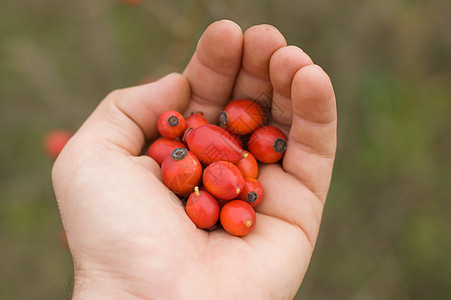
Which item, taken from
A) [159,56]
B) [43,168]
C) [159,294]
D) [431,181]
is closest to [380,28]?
[431,181]

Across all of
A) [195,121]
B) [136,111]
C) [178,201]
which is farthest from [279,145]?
[136,111]

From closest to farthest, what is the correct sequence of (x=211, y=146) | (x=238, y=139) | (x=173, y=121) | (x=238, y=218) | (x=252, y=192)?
(x=238, y=218) < (x=252, y=192) < (x=211, y=146) < (x=173, y=121) < (x=238, y=139)

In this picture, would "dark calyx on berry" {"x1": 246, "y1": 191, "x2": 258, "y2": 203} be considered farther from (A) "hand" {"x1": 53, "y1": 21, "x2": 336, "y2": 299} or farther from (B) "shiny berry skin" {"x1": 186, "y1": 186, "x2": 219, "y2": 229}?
(B) "shiny berry skin" {"x1": 186, "y1": 186, "x2": 219, "y2": 229}

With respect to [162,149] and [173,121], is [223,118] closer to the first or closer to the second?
[173,121]

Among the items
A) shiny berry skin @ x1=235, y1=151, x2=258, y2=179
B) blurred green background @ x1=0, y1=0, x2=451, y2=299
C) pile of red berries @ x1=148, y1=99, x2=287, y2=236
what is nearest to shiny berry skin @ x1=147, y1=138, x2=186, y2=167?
pile of red berries @ x1=148, y1=99, x2=287, y2=236

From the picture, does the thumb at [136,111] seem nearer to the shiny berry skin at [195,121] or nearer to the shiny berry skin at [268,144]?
the shiny berry skin at [195,121]
